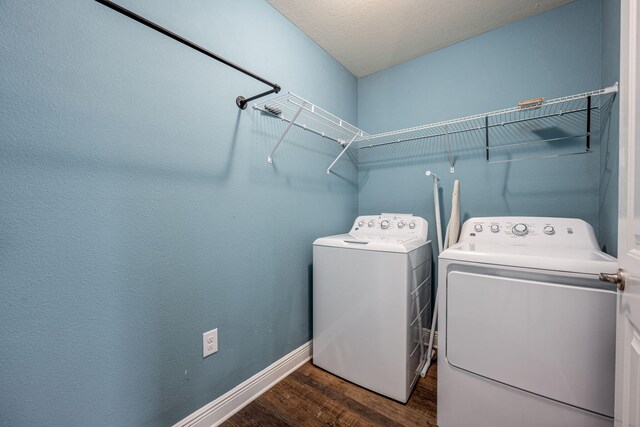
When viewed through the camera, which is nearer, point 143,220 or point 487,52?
point 143,220

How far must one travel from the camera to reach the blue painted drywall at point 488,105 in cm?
149

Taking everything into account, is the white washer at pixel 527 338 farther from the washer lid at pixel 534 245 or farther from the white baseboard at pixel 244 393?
the white baseboard at pixel 244 393

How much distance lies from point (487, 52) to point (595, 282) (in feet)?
5.50

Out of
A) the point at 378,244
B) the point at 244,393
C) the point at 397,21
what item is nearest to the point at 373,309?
the point at 378,244

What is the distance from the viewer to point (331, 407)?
135cm

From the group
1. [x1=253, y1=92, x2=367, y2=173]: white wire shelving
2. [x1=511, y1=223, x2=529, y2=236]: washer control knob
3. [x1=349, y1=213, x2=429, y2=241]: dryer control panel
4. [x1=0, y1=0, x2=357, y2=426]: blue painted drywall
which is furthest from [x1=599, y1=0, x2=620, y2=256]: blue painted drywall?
[x1=0, y1=0, x2=357, y2=426]: blue painted drywall

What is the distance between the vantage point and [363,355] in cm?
148

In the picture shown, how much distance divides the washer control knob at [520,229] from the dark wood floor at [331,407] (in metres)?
1.06

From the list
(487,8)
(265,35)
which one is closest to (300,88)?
(265,35)

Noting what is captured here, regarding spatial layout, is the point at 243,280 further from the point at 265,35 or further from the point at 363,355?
the point at 265,35

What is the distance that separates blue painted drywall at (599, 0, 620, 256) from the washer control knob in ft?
1.07

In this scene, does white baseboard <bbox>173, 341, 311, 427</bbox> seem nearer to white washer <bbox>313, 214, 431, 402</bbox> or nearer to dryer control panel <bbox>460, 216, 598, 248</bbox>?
white washer <bbox>313, 214, 431, 402</bbox>

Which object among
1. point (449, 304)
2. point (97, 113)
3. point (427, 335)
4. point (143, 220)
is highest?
point (97, 113)

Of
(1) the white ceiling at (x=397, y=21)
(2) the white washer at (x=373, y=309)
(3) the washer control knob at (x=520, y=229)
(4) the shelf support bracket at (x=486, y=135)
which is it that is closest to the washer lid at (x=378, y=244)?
(2) the white washer at (x=373, y=309)
